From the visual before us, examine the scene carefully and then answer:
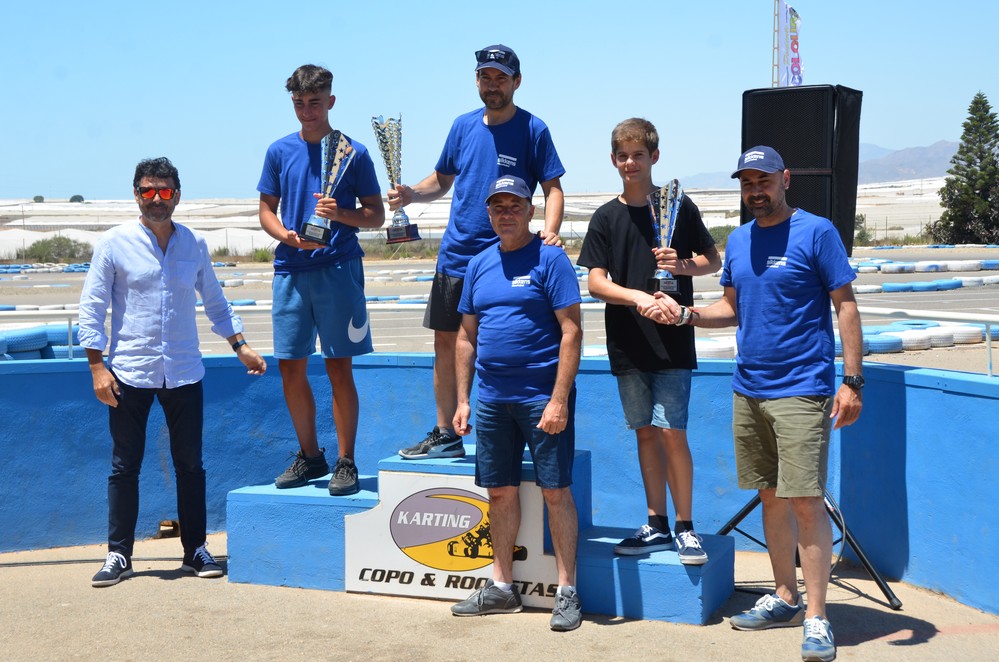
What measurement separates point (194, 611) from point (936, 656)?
364 cm

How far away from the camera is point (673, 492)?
5.20m

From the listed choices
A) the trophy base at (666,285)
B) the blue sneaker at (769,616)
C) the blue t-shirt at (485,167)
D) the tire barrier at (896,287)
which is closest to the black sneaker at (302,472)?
the blue t-shirt at (485,167)

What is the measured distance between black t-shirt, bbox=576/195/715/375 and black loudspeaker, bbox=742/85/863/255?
0.70m

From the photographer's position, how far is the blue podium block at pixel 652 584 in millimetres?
5020

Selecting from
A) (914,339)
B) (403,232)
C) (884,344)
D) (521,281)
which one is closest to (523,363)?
(521,281)

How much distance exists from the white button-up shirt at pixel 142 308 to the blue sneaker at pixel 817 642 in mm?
3558

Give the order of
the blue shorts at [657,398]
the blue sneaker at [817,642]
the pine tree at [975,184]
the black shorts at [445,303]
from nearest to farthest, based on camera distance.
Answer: the blue sneaker at [817,642] < the blue shorts at [657,398] < the black shorts at [445,303] < the pine tree at [975,184]

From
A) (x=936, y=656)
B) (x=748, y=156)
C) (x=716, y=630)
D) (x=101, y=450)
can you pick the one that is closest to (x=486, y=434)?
(x=716, y=630)

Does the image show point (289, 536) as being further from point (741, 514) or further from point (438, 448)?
point (741, 514)

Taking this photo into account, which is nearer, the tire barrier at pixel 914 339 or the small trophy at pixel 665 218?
the small trophy at pixel 665 218

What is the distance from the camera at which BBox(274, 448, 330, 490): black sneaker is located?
612cm

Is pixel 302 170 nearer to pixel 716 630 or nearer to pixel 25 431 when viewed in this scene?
pixel 25 431

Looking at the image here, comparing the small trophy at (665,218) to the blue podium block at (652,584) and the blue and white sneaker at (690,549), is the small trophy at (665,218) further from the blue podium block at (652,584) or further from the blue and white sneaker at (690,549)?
the blue podium block at (652,584)

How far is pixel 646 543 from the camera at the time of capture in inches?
206
